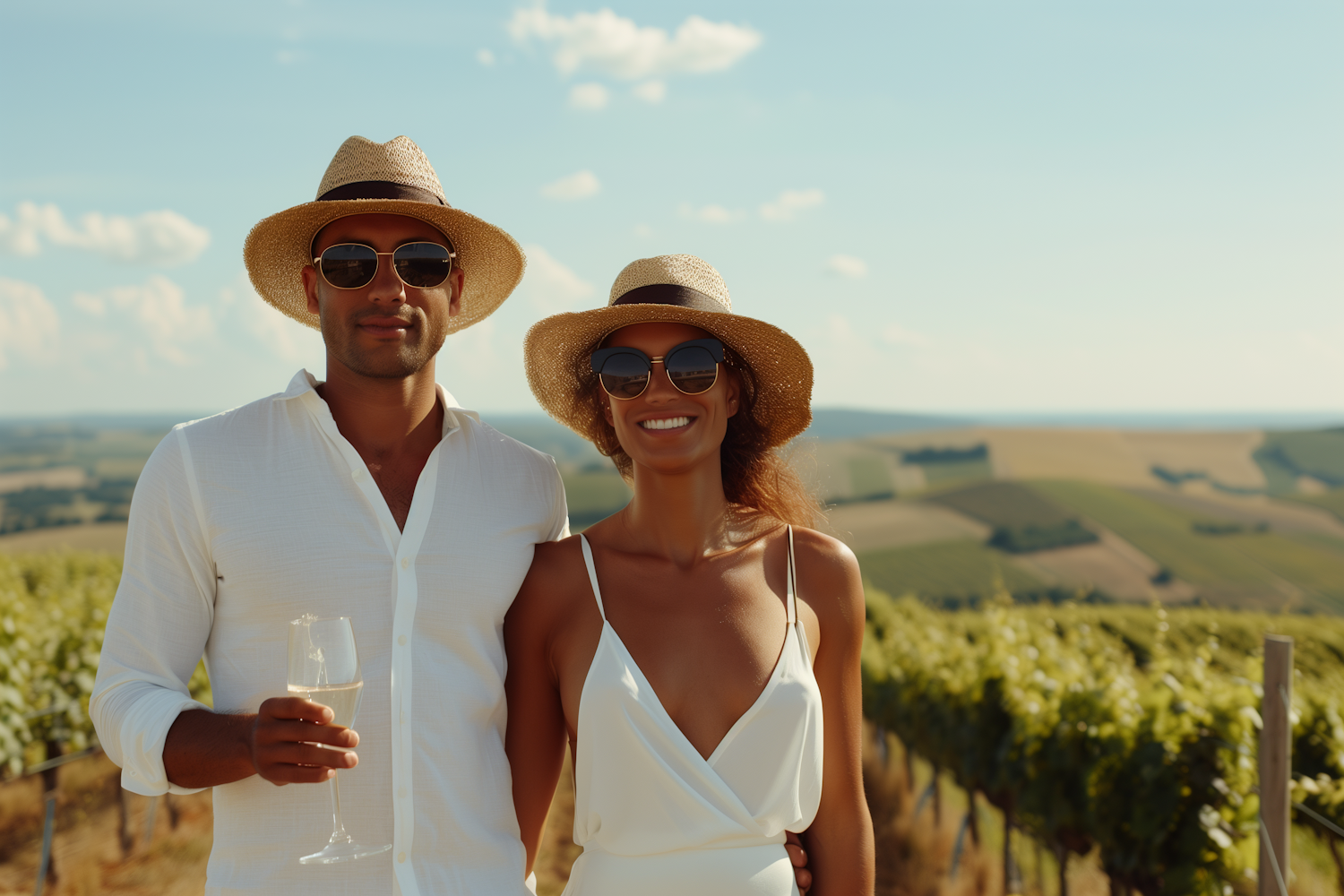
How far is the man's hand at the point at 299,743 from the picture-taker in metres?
A: 1.87

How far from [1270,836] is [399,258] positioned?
439 centimetres

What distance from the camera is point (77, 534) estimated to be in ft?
116

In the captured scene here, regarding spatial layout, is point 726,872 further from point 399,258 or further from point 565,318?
point 399,258

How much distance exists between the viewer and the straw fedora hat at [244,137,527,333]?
2.52 meters

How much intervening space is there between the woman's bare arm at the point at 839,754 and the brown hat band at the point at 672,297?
75 cm

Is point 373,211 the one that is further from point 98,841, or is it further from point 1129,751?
point 98,841

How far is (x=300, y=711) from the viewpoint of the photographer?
6.15 ft

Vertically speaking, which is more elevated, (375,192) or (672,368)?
(375,192)

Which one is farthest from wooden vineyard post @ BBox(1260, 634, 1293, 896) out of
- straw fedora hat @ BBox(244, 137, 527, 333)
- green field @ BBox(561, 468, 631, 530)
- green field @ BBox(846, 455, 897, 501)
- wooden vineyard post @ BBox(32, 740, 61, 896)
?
green field @ BBox(846, 455, 897, 501)

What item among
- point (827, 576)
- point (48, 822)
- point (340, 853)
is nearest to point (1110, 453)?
point (48, 822)

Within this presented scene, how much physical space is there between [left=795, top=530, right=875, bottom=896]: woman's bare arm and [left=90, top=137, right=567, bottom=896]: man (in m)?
0.78

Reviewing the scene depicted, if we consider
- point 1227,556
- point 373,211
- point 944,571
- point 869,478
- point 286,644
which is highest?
point 373,211

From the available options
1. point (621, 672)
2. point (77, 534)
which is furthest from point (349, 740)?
point (77, 534)

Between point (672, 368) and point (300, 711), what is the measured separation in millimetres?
1175
